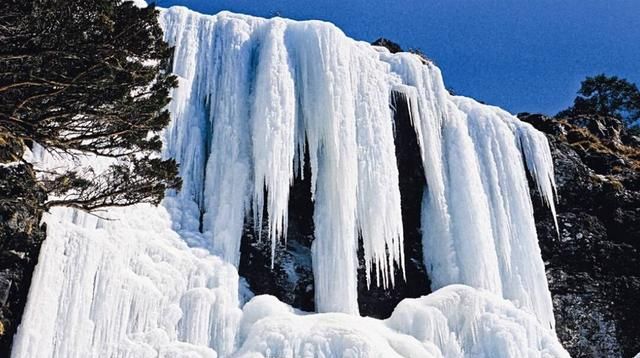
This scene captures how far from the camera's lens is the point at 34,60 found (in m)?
7.17

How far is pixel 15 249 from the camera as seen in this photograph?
937 cm

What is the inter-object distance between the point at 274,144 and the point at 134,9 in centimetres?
514

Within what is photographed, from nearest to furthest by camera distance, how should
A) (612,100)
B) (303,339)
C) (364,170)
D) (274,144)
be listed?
(303,339) < (274,144) < (364,170) < (612,100)

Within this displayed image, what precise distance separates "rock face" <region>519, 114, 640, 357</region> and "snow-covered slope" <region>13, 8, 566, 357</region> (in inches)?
39.1

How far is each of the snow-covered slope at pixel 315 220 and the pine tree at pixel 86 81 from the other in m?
1.78

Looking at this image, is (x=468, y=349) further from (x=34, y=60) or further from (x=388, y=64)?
(x=34, y=60)

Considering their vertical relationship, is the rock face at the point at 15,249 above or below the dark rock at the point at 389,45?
below

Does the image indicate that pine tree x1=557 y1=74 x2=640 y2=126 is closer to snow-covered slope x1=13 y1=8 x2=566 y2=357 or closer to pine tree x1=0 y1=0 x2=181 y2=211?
snow-covered slope x1=13 y1=8 x2=566 y2=357

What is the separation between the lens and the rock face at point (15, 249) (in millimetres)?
8850

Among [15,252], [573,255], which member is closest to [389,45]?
[573,255]

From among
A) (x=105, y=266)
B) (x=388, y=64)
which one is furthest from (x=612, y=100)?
(x=105, y=266)

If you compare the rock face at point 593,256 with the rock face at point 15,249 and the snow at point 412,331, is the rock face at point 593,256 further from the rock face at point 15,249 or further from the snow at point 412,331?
the rock face at point 15,249

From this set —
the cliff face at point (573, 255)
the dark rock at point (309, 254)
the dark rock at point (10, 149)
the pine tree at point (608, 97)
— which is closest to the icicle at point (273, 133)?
the dark rock at point (309, 254)

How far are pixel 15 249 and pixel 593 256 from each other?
13.0 m
